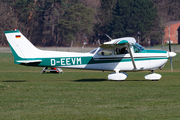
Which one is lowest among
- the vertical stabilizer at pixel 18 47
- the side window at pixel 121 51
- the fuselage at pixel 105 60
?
the fuselage at pixel 105 60

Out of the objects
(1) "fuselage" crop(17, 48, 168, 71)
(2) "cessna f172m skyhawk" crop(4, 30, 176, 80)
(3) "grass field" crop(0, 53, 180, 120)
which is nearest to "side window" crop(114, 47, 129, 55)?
(2) "cessna f172m skyhawk" crop(4, 30, 176, 80)

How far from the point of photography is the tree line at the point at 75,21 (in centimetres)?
8656

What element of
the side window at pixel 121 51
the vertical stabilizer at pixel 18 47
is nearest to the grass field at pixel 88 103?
the vertical stabilizer at pixel 18 47

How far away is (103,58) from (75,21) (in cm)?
7430

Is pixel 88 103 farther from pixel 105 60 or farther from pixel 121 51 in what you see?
pixel 121 51

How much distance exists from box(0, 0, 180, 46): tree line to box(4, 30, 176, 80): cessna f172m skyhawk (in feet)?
222

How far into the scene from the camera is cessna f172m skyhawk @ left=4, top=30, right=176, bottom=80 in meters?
17.2

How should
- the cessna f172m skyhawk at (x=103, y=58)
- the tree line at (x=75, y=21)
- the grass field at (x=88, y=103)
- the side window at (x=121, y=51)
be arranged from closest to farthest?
1. the grass field at (x=88, y=103)
2. the cessna f172m skyhawk at (x=103, y=58)
3. the side window at (x=121, y=51)
4. the tree line at (x=75, y=21)

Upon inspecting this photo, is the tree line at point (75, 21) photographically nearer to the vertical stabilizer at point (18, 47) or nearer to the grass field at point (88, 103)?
the vertical stabilizer at point (18, 47)

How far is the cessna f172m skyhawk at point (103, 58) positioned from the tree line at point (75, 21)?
222 feet

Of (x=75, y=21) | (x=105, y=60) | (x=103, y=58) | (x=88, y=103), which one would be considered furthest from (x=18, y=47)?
(x=75, y=21)

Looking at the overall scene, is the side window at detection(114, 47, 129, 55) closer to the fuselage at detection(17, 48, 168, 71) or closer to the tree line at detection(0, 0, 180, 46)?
the fuselage at detection(17, 48, 168, 71)

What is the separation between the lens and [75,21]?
90875 mm

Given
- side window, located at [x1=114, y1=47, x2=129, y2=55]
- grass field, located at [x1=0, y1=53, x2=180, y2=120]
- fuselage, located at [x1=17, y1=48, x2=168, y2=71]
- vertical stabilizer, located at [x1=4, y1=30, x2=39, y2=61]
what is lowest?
grass field, located at [x1=0, y1=53, x2=180, y2=120]
